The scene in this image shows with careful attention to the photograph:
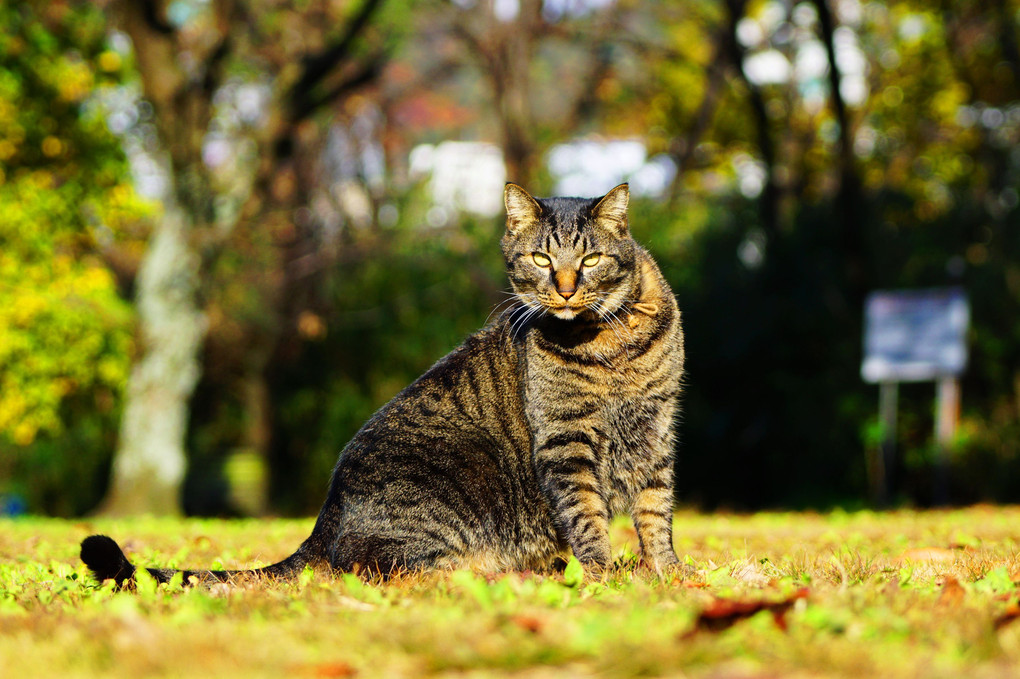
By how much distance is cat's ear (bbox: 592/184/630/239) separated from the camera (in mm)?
4539

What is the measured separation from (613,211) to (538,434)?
1.14 metres

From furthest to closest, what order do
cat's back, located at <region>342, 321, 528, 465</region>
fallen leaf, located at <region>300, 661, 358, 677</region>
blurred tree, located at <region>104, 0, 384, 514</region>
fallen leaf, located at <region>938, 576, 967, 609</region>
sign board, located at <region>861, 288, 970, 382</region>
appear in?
1. blurred tree, located at <region>104, 0, 384, 514</region>
2. sign board, located at <region>861, 288, 970, 382</region>
3. cat's back, located at <region>342, 321, 528, 465</region>
4. fallen leaf, located at <region>938, 576, 967, 609</region>
5. fallen leaf, located at <region>300, 661, 358, 677</region>

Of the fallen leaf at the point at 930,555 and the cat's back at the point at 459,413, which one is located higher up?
the cat's back at the point at 459,413

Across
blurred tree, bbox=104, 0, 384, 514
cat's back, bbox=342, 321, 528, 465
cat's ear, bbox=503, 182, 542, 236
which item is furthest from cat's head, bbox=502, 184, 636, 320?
blurred tree, bbox=104, 0, 384, 514

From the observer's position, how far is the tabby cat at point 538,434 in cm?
413

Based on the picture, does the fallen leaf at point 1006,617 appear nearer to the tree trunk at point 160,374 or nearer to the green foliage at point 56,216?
the tree trunk at point 160,374

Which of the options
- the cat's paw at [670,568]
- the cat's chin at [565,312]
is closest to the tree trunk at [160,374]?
the cat's chin at [565,312]

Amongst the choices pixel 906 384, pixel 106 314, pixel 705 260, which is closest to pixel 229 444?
pixel 106 314

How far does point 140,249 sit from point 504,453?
14353 mm

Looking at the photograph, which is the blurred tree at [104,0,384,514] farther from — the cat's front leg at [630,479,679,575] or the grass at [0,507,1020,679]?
the cat's front leg at [630,479,679,575]

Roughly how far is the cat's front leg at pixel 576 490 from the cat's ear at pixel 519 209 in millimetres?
1084

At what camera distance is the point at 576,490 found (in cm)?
420

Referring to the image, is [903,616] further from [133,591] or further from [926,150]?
[926,150]

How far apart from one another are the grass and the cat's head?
4.08 ft
